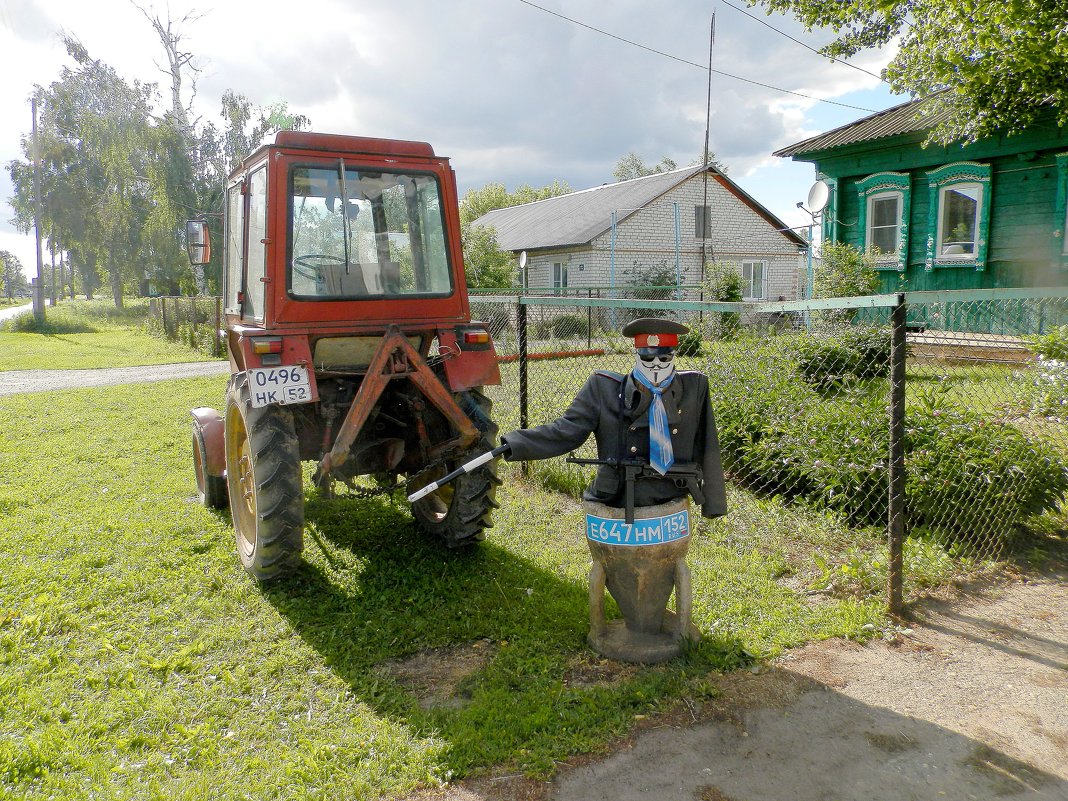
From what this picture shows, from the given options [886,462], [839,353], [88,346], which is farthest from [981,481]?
[88,346]

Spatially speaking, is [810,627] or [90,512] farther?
[90,512]

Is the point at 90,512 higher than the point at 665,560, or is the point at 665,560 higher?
the point at 665,560

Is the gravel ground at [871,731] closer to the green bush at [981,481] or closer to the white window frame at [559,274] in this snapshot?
the green bush at [981,481]

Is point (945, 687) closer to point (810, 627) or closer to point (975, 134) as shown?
point (810, 627)

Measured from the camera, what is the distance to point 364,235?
4.71m

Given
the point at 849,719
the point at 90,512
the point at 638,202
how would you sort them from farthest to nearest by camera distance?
the point at 638,202
the point at 90,512
the point at 849,719

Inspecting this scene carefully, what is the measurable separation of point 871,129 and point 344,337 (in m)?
13.7

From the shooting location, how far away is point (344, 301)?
173 inches

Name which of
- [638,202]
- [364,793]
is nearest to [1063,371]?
[364,793]

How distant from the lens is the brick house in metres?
25.2

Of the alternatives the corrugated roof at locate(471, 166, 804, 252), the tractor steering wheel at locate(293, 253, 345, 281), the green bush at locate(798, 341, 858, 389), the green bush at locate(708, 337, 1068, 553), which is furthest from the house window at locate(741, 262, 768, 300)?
the tractor steering wheel at locate(293, 253, 345, 281)

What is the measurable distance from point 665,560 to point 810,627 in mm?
952

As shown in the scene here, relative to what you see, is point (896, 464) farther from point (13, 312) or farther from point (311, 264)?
point (13, 312)

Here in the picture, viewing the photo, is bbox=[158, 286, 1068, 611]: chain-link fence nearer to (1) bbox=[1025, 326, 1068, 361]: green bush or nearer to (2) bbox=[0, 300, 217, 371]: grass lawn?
(1) bbox=[1025, 326, 1068, 361]: green bush
